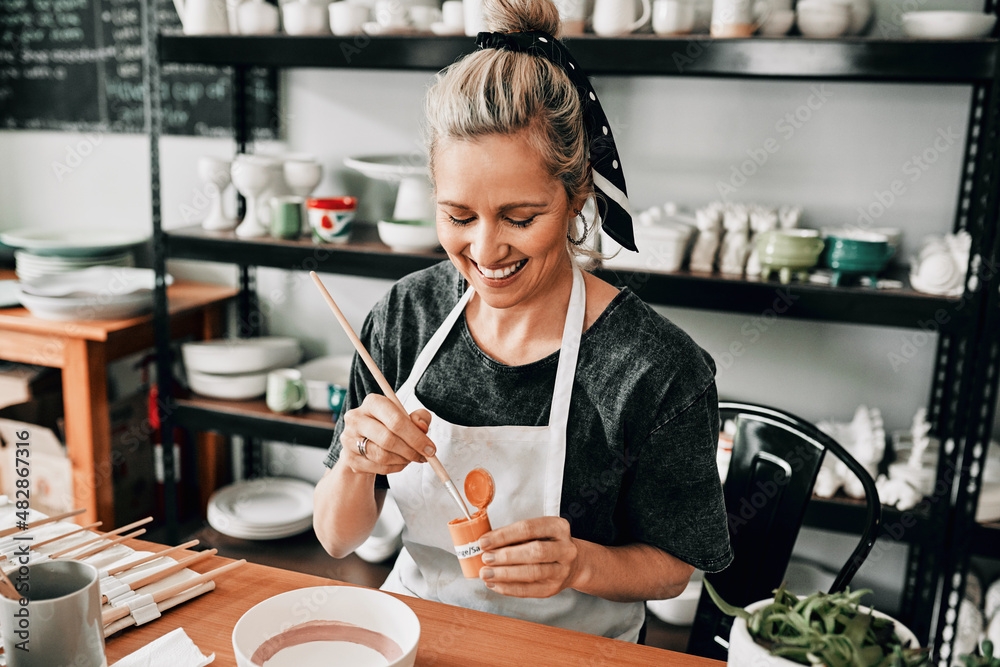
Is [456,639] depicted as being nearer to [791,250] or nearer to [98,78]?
[791,250]

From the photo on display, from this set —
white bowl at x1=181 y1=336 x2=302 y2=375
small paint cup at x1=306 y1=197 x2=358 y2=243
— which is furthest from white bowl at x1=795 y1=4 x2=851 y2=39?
white bowl at x1=181 y1=336 x2=302 y2=375

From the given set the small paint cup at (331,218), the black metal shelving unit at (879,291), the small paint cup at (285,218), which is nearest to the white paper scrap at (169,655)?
the black metal shelving unit at (879,291)

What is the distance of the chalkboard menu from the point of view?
2596 mm

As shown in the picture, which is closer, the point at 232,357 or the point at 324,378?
the point at 232,357

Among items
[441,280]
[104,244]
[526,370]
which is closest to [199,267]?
[104,244]

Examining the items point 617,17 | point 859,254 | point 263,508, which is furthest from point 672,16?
point 263,508

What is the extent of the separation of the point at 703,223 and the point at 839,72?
0.44m

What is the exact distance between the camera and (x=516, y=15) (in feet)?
3.77

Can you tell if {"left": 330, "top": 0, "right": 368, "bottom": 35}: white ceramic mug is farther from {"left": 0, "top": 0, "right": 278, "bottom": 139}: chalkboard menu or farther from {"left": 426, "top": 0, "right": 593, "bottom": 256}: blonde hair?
{"left": 426, "top": 0, "right": 593, "bottom": 256}: blonde hair

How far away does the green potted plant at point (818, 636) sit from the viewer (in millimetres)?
649

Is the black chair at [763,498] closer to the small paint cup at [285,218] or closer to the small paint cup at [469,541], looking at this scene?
the small paint cup at [469,541]

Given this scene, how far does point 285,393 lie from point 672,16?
1424 mm

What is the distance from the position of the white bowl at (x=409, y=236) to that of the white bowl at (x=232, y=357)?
1.93 feet

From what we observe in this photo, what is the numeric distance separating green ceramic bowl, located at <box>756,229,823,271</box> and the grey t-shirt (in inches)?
26.8
